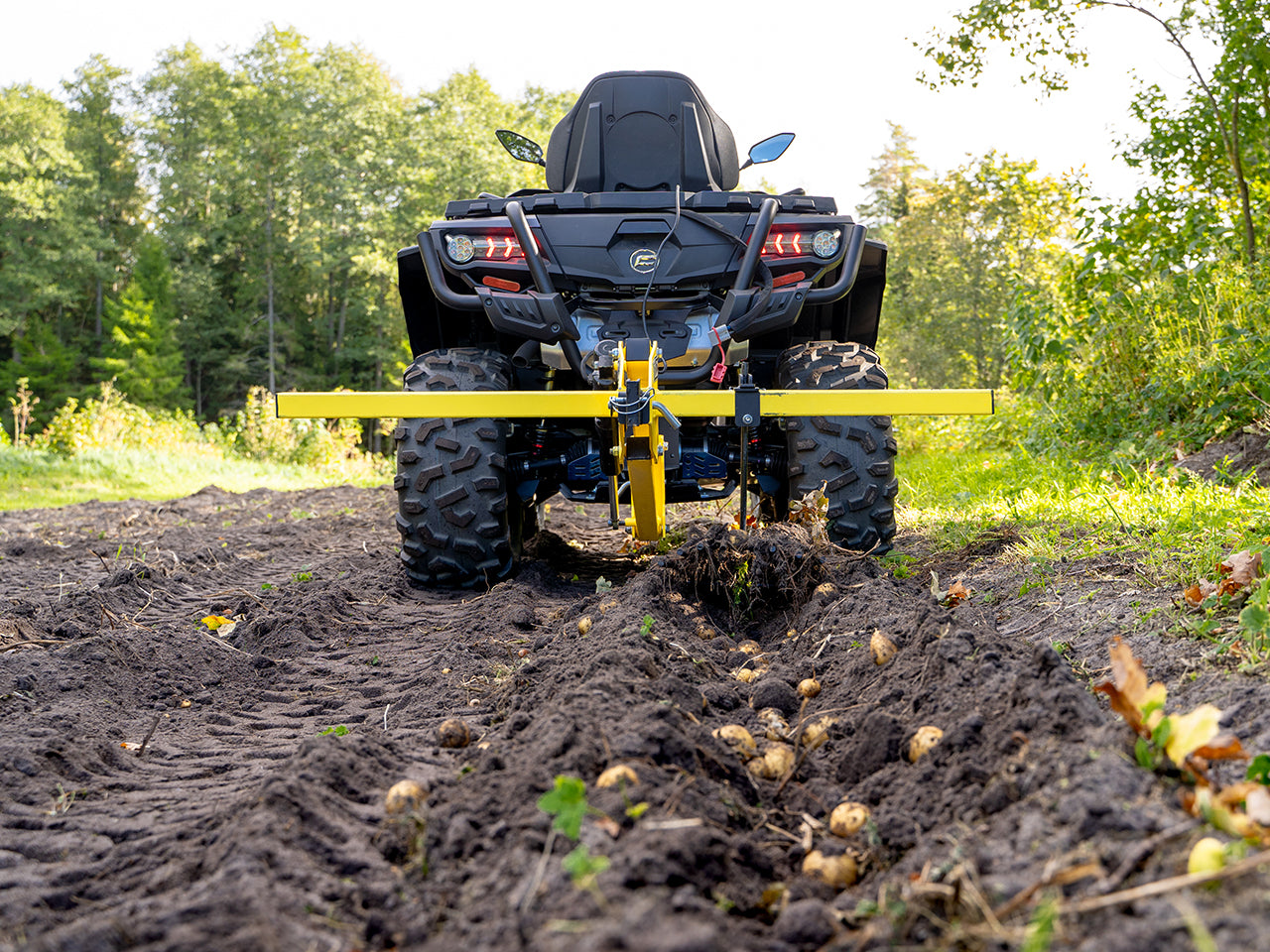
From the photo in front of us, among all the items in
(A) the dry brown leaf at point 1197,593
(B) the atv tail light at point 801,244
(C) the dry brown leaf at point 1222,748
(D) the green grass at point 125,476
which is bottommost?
(D) the green grass at point 125,476

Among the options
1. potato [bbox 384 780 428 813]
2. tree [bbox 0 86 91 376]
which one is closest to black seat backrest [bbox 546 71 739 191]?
potato [bbox 384 780 428 813]

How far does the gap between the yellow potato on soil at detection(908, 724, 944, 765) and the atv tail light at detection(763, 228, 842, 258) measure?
8.92ft

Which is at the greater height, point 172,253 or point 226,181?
point 226,181

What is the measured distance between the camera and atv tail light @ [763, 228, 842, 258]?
170 inches

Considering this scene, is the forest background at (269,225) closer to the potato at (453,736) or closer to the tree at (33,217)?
the tree at (33,217)

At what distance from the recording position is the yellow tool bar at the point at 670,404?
361cm

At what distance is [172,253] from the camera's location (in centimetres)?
4391

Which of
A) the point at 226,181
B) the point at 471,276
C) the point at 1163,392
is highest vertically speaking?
the point at 226,181

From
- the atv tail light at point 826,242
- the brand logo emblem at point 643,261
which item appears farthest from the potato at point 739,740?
the atv tail light at point 826,242

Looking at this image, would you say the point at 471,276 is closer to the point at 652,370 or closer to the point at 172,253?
the point at 652,370

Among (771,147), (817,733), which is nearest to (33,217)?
(771,147)

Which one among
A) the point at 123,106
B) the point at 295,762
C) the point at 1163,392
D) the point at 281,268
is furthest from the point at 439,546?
the point at 123,106

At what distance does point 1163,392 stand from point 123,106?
170 feet

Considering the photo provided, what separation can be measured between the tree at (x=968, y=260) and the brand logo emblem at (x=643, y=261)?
16707 millimetres
